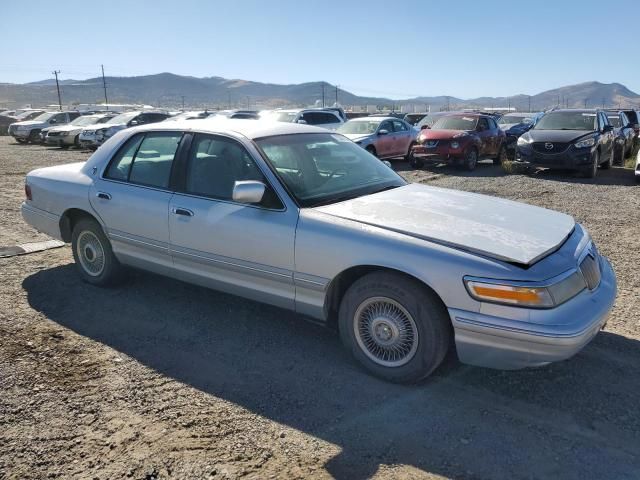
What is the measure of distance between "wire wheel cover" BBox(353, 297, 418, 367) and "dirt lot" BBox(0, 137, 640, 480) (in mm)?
188

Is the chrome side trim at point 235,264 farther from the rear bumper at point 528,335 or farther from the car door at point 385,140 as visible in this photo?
the car door at point 385,140

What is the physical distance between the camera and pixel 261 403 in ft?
10.5

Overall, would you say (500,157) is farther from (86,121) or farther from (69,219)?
(86,121)

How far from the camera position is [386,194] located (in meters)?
4.08

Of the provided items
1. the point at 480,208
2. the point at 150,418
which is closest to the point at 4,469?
the point at 150,418

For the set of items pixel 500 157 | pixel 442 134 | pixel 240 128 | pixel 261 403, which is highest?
pixel 240 128

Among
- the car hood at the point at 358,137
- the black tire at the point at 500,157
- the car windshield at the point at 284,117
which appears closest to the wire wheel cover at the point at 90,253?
the car hood at the point at 358,137

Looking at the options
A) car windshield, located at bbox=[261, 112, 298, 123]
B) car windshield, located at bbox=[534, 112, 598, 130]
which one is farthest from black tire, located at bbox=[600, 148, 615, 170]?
car windshield, located at bbox=[261, 112, 298, 123]

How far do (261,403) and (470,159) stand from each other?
41.0 ft

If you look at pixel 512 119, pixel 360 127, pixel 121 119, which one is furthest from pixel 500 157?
pixel 121 119

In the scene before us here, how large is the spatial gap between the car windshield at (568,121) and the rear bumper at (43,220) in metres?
12.1

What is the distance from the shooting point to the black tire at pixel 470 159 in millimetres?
14355

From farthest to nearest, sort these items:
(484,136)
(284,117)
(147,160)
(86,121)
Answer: (86,121) → (284,117) → (484,136) → (147,160)

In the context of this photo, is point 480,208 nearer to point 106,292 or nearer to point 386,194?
point 386,194
